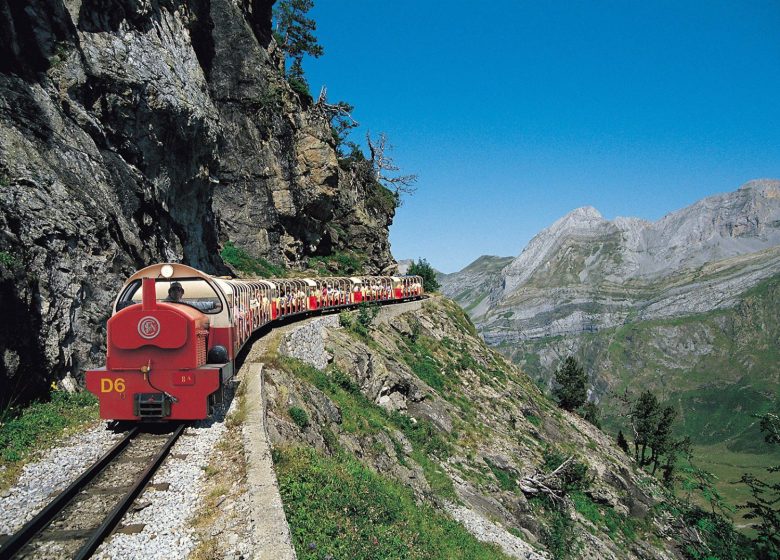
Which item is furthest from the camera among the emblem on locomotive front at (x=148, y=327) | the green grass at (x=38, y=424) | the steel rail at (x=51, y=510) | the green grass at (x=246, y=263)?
the green grass at (x=246, y=263)

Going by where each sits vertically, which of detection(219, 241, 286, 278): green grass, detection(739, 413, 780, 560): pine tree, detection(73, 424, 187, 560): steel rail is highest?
detection(219, 241, 286, 278): green grass

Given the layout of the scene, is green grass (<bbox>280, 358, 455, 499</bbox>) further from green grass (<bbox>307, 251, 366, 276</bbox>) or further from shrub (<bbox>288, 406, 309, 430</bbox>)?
green grass (<bbox>307, 251, 366, 276</bbox>)

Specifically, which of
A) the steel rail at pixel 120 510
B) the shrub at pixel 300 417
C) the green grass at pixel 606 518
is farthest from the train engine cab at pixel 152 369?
the green grass at pixel 606 518

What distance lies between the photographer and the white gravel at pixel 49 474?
7.54 m

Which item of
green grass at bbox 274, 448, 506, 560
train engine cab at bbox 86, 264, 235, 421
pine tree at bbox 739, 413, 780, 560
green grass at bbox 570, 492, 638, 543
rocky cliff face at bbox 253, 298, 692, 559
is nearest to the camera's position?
green grass at bbox 274, 448, 506, 560

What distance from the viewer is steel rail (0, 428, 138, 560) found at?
6.53 metres

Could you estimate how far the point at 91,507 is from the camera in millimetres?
7879

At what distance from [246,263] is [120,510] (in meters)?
41.2

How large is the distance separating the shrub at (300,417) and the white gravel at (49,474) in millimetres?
4524

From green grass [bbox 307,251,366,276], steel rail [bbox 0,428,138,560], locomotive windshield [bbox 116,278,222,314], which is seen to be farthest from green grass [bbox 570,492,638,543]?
green grass [bbox 307,251,366,276]

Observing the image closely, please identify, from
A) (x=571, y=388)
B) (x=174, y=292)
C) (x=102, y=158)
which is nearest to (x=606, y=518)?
(x=174, y=292)

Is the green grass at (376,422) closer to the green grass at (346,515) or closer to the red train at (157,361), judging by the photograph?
the green grass at (346,515)

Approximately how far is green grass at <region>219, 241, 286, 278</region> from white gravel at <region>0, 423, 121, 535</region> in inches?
1413

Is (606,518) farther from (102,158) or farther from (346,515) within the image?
(102,158)
